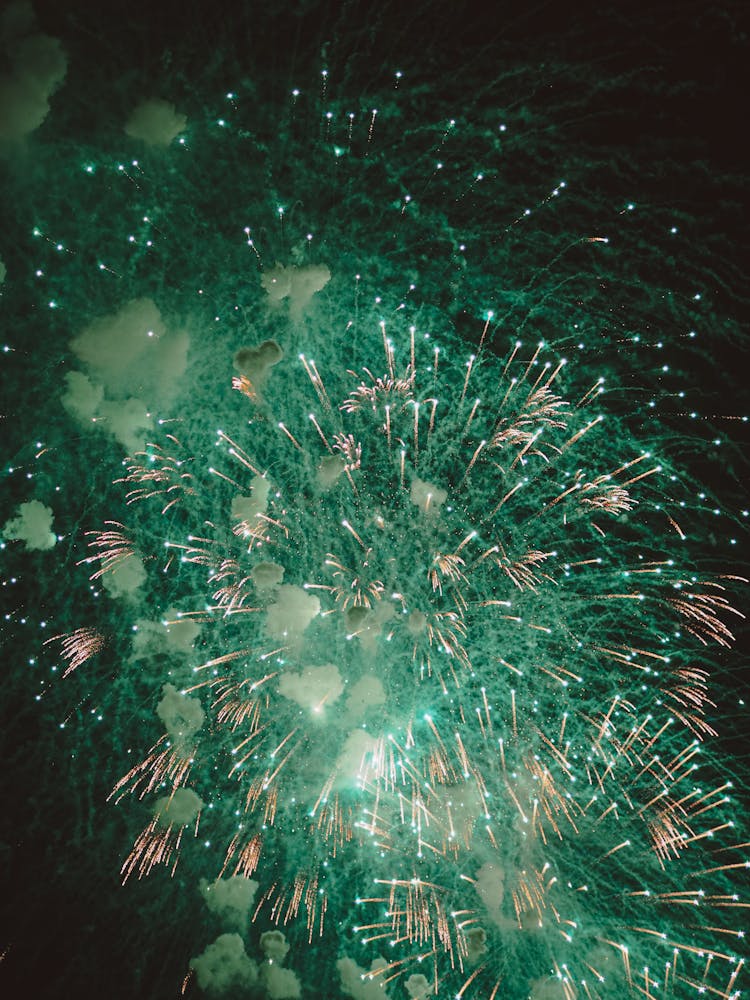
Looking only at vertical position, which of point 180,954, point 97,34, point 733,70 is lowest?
point 180,954

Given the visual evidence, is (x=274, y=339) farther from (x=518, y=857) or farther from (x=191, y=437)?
(x=518, y=857)

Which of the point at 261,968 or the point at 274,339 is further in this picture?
the point at 261,968

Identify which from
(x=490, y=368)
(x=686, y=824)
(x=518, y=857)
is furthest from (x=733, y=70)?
(x=518, y=857)

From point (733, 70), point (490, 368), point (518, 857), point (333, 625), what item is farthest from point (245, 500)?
point (733, 70)

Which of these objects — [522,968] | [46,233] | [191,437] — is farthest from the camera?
[522,968]

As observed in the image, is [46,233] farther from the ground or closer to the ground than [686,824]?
farther from the ground

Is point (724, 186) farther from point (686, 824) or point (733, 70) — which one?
point (686, 824)

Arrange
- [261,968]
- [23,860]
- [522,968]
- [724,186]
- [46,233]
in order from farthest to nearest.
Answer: [23,860], [261,968], [522,968], [46,233], [724,186]
